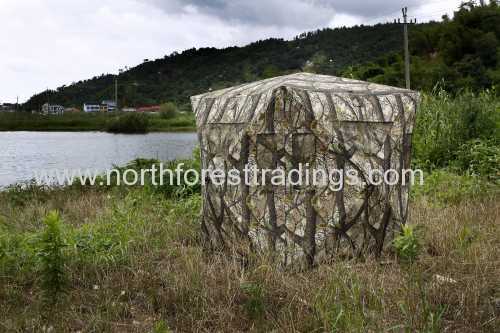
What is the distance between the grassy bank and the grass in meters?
42.0

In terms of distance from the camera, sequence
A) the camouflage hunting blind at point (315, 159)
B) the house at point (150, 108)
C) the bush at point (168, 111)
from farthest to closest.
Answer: the house at point (150, 108) < the bush at point (168, 111) < the camouflage hunting blind at point (315, 159)

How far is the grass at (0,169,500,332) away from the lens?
2.68m

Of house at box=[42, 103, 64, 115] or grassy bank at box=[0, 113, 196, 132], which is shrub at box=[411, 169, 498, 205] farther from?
house at box=[42, 103, 64, 115]

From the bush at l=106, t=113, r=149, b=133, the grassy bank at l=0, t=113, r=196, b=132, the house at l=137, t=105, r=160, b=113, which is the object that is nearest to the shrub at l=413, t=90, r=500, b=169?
the grassy bank at l=0, t=113, r=196, b=132

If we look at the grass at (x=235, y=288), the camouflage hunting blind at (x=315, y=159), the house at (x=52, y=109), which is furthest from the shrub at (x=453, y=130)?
the house at (x=52, y=109)

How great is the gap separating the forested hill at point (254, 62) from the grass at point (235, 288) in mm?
34192

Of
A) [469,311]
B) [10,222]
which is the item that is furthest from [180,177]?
[469,311]

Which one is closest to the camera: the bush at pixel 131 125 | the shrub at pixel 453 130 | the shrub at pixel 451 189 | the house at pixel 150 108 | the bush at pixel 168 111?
the shrub at pixel 451 189

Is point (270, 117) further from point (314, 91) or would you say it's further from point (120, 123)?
point (120, 123)

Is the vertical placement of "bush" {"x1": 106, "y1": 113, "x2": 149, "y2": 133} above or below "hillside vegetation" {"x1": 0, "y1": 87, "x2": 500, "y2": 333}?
above

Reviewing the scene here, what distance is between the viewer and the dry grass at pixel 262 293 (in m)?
2.66

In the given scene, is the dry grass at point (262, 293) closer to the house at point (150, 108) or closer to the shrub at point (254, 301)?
the shrub at point (254, 301)

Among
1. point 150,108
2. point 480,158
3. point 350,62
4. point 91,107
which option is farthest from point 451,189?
point 91,107

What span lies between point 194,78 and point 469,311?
53336 mm
